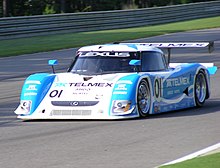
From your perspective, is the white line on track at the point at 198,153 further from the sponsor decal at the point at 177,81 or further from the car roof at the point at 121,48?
the car roof at the point at 121,48

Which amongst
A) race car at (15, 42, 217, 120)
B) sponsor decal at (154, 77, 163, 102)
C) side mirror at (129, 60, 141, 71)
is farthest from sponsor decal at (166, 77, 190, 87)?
side mirror at (129, 60, 141, 71)

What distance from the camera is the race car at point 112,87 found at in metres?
12.2

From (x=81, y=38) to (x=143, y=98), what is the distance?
797 inches

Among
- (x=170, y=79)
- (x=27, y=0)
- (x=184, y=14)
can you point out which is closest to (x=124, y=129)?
(x=170, y=79)

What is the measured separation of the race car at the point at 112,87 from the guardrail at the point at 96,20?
1882cm

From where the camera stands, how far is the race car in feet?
40.2

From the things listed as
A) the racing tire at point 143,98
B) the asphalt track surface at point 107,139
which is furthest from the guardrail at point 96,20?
the racing tire at point 143,98

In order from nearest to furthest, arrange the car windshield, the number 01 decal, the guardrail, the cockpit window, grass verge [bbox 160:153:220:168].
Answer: grass verge [bbox 160:153:220:168] → the number 01 decal → the car windshield → the cockpit window → the guardrail

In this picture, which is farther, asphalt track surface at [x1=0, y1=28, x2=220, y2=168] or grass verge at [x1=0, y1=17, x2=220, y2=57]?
grass verge at [x1=0, y1=17, x2=220, y2=57]

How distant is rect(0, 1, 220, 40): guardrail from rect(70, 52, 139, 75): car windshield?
739 inches

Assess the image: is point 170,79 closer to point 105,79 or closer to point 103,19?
point 105,79

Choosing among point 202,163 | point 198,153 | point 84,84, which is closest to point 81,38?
point 84,84

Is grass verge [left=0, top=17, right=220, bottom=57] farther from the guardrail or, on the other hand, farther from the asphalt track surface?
the asphalt track surface

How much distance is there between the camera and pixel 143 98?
1258 centimetres
